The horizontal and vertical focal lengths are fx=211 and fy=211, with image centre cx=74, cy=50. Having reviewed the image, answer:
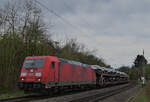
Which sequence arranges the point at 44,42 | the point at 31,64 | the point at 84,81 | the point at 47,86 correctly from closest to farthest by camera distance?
the point at 47,86, the point at 31,64, the point at 44,42, the point at 84,81

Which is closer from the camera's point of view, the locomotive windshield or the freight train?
the freight train

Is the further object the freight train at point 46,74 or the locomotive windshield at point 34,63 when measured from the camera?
the locomotive windshield at point 34,63

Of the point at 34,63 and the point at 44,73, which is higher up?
the point at 34,63

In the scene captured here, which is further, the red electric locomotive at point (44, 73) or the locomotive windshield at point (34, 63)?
the locomotive windshield at point (34, 63)

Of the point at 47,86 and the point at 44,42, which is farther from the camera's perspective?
the point at 44,42

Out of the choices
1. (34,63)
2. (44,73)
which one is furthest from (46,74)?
(34,63)

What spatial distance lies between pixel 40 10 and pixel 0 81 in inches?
366

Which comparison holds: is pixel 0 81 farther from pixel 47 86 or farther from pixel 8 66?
pixel 47 86

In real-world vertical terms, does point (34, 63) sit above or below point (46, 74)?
above

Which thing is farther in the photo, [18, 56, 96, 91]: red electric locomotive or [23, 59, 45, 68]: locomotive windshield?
[23, 59, 45, 68]: locomotive windshield

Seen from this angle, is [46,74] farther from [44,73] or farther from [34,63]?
[34,63]

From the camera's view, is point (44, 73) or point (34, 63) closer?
point (44, 73)

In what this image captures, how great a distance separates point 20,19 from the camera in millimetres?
22250

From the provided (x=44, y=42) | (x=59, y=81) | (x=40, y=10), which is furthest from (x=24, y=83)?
(x=40, y=10)
